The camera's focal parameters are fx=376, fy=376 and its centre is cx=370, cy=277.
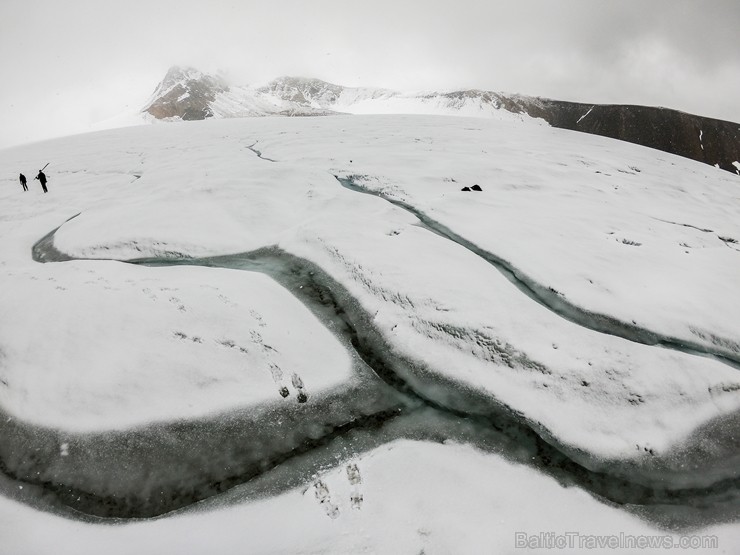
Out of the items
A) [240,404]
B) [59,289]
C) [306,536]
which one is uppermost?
[59,289]

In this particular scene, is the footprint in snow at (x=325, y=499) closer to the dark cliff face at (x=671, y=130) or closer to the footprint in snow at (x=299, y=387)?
the footprint in snow at (x=299, y=387)

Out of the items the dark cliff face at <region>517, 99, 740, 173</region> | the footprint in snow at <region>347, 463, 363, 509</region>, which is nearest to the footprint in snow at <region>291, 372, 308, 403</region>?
the footprint in snow at <region>347, 463, 363, 509</region>

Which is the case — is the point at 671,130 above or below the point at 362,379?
below

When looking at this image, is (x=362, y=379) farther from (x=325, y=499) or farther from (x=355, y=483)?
(x=325, y=499)

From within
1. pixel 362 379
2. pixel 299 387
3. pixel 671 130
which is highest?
pixel 299 387

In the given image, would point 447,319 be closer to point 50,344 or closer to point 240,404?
point 240,404

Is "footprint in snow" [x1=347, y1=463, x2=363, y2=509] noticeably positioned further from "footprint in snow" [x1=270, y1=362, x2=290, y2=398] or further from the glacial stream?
"footprint in snow" [x1=270, y1=362, x2=290, y2=398]

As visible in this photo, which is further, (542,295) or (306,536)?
(542,295)

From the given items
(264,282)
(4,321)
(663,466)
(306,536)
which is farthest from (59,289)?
(663,466)

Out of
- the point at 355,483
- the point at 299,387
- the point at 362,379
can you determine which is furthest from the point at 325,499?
the point at 362,379
